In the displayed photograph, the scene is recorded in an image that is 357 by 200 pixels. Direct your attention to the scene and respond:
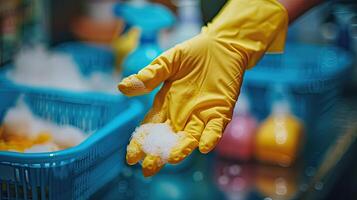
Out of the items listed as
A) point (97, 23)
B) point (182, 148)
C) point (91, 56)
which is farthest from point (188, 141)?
point (97, 23)

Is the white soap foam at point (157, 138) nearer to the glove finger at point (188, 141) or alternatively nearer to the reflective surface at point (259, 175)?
the glove finger at point (188, 141)

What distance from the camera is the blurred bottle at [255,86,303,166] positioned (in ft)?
3.51

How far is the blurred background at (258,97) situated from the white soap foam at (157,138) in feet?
0.57

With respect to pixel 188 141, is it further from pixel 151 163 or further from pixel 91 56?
pixel 91 56

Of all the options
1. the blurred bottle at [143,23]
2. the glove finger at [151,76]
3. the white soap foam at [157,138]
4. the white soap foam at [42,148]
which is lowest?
the white soap foam at [42,148]

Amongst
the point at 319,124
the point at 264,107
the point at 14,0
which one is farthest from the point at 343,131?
the point at 14,0

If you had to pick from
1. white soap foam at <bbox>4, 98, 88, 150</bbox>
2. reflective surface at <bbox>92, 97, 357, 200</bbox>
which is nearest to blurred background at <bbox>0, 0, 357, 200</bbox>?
reflective surface at <bbox>92, 97, 357, 200</bbox>

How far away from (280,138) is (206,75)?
0.45 metres

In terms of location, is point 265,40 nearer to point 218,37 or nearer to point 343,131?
point 218,37

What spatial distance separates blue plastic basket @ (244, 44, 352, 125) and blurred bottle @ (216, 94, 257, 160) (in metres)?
0.07

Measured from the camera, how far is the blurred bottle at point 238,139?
1.09 meters

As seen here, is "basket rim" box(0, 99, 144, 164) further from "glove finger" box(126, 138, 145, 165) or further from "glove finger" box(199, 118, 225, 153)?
"glove finger" box(199, 118, 225, 153)

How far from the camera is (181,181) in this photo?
38.7 inches

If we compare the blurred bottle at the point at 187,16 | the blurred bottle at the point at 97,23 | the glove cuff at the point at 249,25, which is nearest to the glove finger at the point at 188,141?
the glove cuff at the point at 249,25
